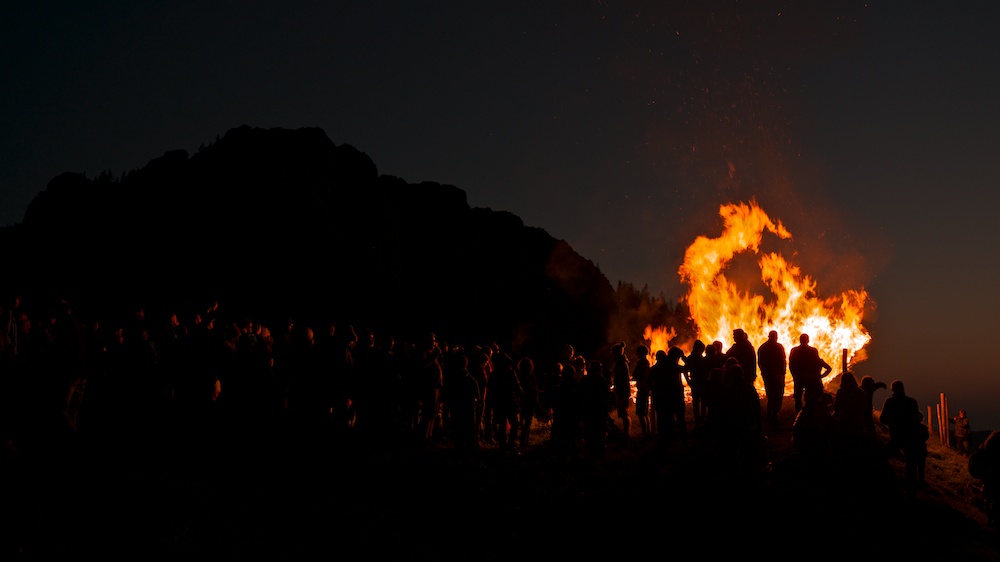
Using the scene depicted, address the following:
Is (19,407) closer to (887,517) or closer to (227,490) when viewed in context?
(227,490)

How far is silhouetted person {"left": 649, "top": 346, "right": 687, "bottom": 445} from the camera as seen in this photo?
1352 centimetres

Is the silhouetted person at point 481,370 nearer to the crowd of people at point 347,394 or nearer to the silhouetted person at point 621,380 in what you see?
the crowd of people at point 347,394

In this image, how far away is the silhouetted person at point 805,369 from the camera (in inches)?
560

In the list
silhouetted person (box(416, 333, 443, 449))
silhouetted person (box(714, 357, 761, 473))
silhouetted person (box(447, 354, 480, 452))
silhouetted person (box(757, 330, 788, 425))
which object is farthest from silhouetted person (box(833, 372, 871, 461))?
silhouetted person (box(416, 333, 443, 449))

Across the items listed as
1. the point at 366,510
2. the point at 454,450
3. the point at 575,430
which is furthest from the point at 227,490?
the point at 575,430

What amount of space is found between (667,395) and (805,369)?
10.4 feet

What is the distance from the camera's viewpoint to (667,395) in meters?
13.5

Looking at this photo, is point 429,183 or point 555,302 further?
point 429,183

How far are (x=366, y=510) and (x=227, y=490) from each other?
2125mm

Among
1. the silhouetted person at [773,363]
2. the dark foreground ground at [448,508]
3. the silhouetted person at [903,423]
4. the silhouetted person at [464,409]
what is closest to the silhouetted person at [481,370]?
the silhouetted person at [464,409]

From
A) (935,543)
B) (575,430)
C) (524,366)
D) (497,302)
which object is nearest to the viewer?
(935,543)

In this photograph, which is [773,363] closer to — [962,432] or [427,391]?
[427,391]

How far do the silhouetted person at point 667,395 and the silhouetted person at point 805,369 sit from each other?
2.51 metres

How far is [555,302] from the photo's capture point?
65.9 metres
